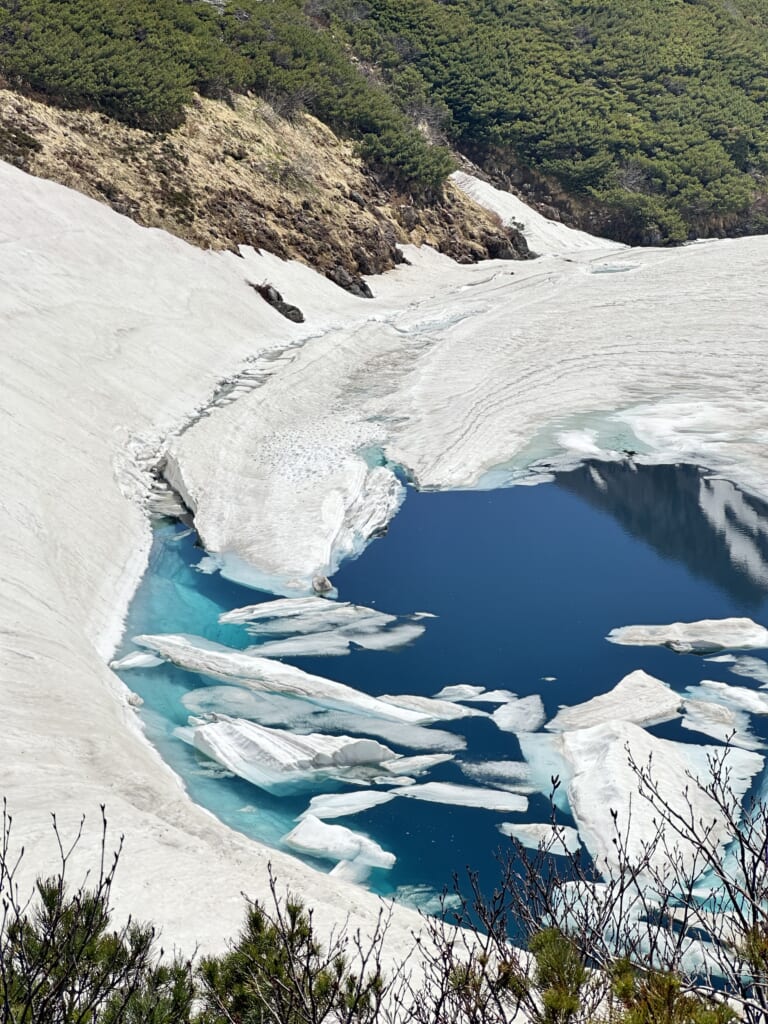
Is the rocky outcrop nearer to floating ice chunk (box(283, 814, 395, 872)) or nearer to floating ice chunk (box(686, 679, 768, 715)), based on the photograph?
floating ice chunk (box(686, 679, 768, 715))

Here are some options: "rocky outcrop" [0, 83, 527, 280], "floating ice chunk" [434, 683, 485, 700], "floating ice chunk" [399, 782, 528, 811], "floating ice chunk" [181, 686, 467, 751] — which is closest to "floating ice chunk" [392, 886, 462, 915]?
"floating ice chunk" [399, 782, 528, 811]

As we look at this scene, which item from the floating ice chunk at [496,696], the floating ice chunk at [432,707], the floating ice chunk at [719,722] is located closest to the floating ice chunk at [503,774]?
the floating ice chunk at [432,707]

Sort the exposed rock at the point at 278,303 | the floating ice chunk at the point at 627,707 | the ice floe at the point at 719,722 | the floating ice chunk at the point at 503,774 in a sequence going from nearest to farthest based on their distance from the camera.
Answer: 1. the floating ice chunk at the point at 503,774
2. the ice floe at the point at 719,722
3. the floating ice chunk at the point at 627,707
4. the exposed rock at the point at 278,303

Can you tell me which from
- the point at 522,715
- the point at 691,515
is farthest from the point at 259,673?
the point at 691,515

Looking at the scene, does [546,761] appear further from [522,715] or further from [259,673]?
[259,673]

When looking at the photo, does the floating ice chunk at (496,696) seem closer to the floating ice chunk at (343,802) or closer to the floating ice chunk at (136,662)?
the floating ice chunk at (343,802)

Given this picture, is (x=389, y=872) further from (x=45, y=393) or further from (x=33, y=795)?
(x=45, y=393)

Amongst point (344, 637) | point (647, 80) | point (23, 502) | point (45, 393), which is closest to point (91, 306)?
point (45, 393)
